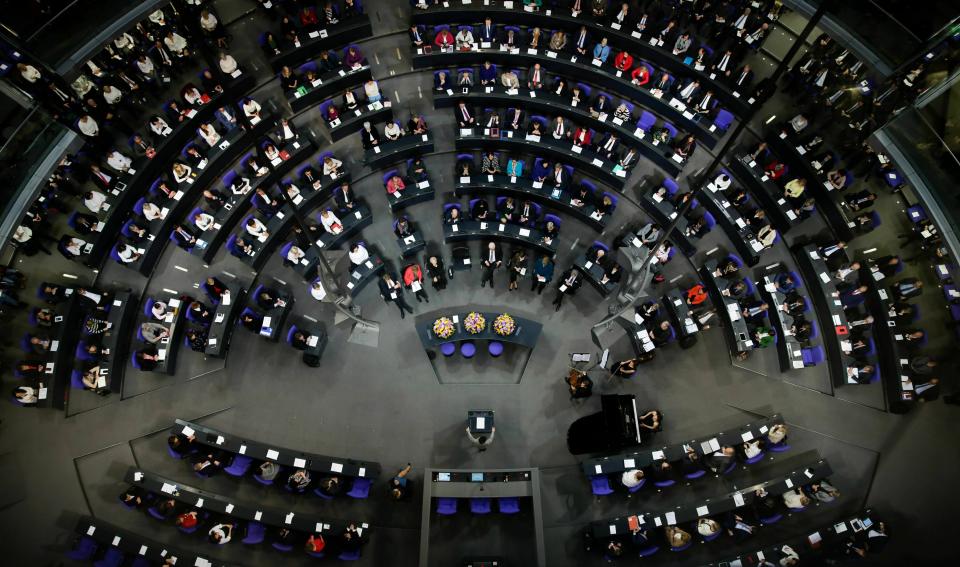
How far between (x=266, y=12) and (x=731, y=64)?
12517mm

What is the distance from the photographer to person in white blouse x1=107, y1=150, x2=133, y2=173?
12430 millimetres

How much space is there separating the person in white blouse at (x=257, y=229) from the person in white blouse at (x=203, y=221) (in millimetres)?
911

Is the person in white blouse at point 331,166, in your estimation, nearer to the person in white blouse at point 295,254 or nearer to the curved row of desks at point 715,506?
the person in white blouse at point 295,254

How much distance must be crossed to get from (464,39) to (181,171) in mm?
7602

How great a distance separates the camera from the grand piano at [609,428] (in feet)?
34.4

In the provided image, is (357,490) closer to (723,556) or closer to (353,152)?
(723,556)

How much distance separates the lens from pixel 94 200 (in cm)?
1227

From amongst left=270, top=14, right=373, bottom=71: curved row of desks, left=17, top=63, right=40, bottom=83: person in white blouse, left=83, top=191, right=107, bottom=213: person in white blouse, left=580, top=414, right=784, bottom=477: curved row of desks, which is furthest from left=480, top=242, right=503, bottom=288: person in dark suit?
left=17, top=63, right=40, bottom=83: person in white blouse

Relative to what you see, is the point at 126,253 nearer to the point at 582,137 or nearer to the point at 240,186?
the point at 240,186

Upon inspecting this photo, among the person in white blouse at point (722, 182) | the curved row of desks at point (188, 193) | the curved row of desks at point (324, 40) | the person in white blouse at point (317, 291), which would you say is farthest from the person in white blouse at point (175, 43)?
the person in white blouse at point (722, 182)

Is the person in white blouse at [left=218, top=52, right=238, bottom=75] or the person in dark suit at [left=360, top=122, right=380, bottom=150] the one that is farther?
the person in white blouse at [left=218, top=52, right=238, bottom=75]

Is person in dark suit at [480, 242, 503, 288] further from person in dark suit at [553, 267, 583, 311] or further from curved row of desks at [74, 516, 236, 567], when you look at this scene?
curved row of desks at [74, 516, 236, 567]

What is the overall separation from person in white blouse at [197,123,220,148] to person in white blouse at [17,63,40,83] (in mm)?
3177

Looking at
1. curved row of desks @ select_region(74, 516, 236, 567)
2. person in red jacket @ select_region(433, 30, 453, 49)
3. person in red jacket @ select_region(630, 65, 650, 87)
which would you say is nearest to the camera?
curved row of desks @ select_region(74, 516, 236, 567)
